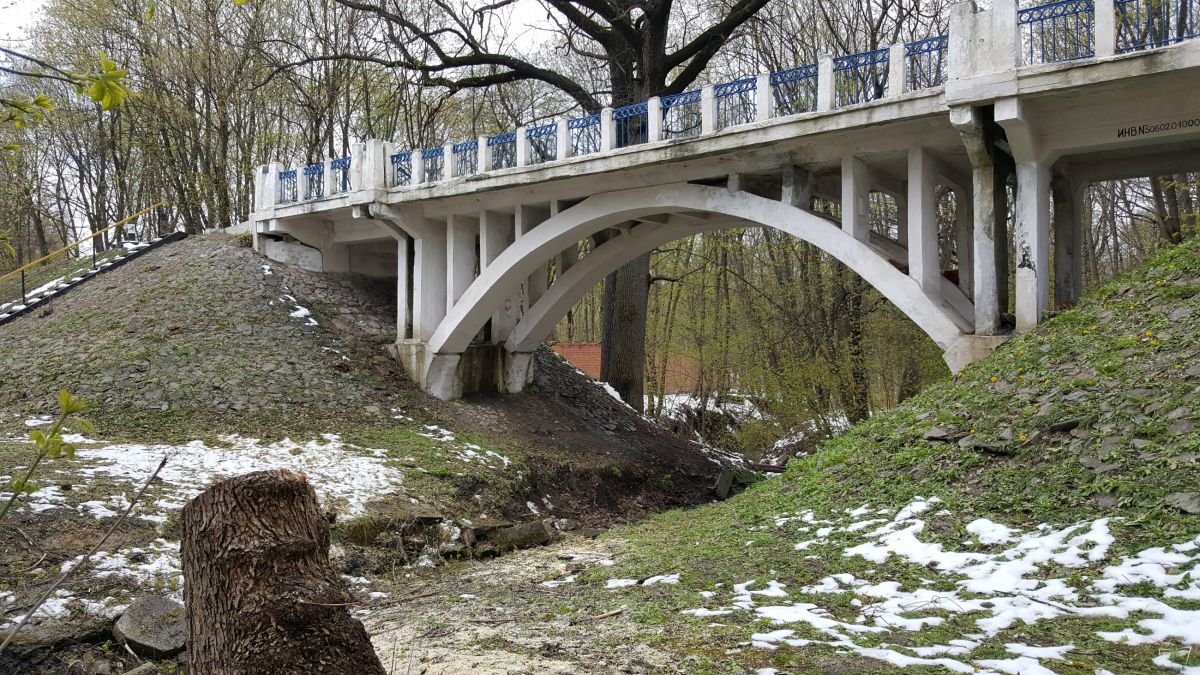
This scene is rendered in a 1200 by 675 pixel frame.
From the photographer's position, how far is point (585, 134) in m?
13.2

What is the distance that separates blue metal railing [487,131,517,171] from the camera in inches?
556

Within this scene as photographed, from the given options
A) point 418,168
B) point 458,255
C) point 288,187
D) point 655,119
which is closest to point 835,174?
point 655,119

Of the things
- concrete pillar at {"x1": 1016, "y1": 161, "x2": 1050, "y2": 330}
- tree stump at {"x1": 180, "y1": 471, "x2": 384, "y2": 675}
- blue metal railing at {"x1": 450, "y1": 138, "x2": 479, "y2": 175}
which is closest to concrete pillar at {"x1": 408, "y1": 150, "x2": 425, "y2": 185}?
blue metal railing at {"x1": 450, "y1": 138, "x2": 479, "y2": 175}

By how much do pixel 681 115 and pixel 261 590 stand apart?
32.5ft

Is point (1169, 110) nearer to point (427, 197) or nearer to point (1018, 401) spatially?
point (1018, 401)

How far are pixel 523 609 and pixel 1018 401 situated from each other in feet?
15.6

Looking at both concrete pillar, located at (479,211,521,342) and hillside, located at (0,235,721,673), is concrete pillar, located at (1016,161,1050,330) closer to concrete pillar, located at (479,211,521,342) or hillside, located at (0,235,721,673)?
hillside, located at (0,235,721,673)

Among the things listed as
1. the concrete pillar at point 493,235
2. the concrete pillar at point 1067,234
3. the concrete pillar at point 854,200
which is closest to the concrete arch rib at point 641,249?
the concrete pillar at point 854,200

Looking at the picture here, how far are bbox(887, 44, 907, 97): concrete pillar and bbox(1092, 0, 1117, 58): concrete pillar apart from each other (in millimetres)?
1934

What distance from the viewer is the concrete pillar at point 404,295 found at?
1591 centimetres

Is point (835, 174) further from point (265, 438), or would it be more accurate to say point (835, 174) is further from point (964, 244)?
point (265, 438)

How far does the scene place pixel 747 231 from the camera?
26141 millimetres

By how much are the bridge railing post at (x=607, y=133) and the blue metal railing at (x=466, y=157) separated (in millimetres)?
2499

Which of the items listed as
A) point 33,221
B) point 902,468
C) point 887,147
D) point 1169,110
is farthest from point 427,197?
point 33,221
